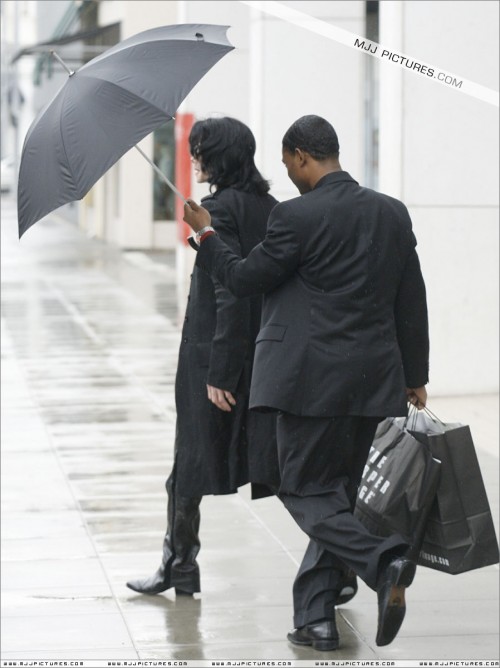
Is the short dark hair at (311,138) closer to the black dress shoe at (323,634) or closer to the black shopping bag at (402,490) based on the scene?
the black shopping bag at (402,490)

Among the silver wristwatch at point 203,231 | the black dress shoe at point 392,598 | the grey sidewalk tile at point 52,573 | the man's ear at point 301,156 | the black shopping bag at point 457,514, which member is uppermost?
the man's ear at point 301,156

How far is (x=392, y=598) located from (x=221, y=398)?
45.2 inches

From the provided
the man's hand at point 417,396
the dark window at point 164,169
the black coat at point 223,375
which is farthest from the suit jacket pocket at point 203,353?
the dark window at point 164,169

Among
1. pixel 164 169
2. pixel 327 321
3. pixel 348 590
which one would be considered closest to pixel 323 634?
pixel 348 590

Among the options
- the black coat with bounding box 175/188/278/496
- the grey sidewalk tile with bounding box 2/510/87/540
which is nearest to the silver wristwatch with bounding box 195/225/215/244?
the black coat with bounding box 175/188/278/496

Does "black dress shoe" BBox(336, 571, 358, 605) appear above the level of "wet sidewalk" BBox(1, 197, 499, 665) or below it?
above

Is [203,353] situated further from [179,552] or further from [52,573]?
[52,573]

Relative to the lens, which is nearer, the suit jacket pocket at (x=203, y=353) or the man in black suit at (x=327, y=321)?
the man in black suit at (x=327, y=321)

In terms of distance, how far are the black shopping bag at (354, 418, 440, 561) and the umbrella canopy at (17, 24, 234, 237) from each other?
143 centimetres

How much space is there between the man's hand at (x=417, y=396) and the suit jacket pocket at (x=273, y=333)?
522 millimetres

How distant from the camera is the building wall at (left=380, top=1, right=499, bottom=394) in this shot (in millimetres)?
11180

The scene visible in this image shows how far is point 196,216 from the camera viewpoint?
5.03 meters

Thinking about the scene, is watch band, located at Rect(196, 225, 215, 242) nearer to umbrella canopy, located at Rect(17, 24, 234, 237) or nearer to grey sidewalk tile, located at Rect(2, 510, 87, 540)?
umbrella canopy, located at Rect(17, 24, 234, 237)

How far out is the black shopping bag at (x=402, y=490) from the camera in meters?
5.11
